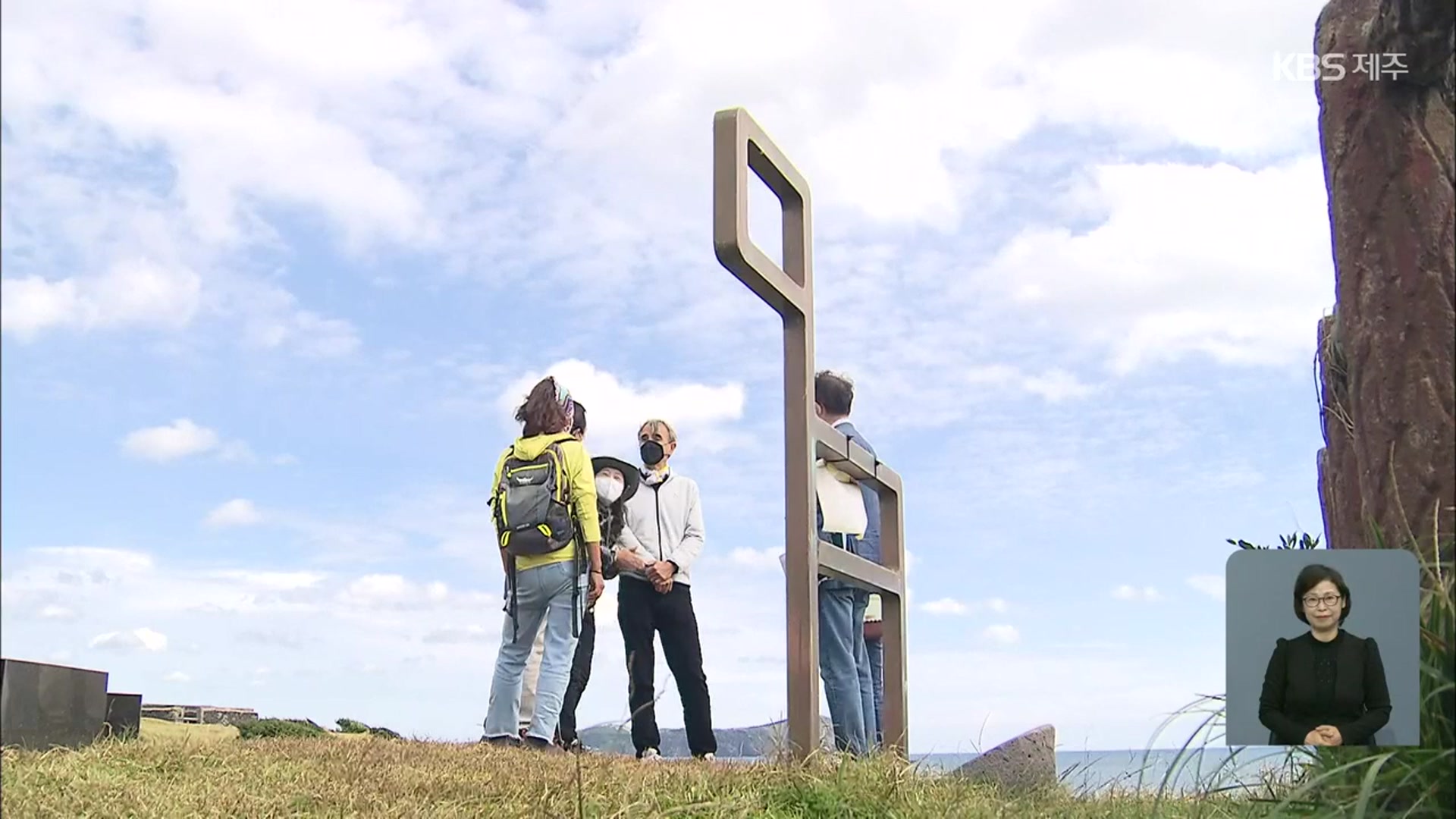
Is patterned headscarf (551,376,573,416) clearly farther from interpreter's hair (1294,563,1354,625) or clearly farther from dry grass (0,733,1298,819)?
interpreter's hair (1294,563,1354,625)

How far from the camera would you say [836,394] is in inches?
275

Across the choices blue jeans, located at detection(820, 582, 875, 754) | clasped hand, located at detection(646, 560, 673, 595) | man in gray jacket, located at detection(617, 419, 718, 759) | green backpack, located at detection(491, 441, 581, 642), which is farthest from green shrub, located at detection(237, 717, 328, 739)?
blue jeans, located at detection(820, 582, 875, 754)

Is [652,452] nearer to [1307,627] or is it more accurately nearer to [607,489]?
[607,489]

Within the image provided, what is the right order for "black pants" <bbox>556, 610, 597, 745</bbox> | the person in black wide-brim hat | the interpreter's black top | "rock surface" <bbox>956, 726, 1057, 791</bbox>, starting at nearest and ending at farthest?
the interpreter's black top → "rock surface" <bbox>956, 726, 1057, 791</bbox> → the person in black wide-brim hat → "black pants" <bbox>556, 610, 597, 745</bbox>

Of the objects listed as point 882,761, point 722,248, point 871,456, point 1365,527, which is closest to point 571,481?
point 871,456

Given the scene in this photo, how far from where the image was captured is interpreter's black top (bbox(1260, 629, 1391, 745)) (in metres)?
1.99

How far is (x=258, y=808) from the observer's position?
471 cm

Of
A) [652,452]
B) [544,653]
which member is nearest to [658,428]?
[652,452]

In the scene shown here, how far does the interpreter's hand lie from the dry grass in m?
1.28

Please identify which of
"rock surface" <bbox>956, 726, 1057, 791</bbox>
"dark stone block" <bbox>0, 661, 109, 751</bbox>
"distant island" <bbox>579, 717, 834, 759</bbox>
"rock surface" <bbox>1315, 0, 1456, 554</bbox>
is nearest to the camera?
"rock surface" <bbox>1315, 0, 1456, 554</bbox>

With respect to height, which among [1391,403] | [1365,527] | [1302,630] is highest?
[1391,403]

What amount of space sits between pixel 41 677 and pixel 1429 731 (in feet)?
21.0

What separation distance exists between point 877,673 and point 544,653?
1.85 m

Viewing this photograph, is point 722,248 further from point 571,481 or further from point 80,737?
point 80,737
